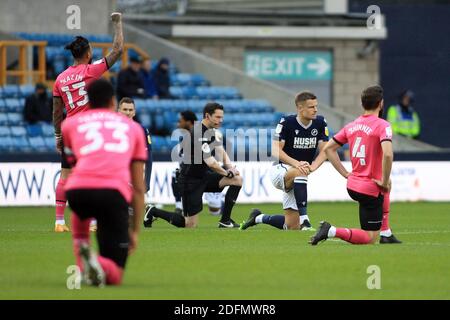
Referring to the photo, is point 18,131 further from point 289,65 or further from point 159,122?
point 289,65

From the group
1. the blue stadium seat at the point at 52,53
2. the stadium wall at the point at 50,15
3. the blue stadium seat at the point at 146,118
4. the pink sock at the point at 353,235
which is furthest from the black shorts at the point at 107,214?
the stadium wall at the point at 50,15

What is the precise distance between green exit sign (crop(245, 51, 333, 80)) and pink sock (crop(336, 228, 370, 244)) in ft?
67.8

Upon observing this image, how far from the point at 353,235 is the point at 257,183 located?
476 inches

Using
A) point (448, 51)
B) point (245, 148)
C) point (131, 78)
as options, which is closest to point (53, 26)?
point (131, 78)

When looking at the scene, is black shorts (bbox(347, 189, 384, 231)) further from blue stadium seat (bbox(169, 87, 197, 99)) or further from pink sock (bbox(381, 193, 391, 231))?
blue stadium seat (bbox(169, 87, 197, 99))

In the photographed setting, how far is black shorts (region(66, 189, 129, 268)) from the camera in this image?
1010 centimetres

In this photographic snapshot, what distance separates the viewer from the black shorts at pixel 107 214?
10.1m

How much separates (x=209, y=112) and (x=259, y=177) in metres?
7.97

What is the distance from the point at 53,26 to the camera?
31984mm

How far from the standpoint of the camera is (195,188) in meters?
18.5

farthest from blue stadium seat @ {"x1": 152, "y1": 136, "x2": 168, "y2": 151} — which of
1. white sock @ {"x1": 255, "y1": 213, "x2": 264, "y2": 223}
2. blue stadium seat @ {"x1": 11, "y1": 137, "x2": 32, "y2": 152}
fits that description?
white sock @ {"x1": 255, "y1": 213, "x2": 264, "y2": 223}

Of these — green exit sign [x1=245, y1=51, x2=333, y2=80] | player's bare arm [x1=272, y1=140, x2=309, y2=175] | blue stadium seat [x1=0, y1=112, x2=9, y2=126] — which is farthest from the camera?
green exit sign [x1=245, y1=51, x2=333, y2=80]

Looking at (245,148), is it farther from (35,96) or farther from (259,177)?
(35,96)

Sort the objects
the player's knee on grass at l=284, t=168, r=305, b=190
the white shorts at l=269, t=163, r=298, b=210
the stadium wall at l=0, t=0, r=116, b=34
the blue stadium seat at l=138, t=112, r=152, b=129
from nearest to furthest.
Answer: the player's knee on grass at l=284, t=168, r=305, b=190
the white shorts at l=269, t=163, r=298, b=210
the blue stadium seat at l=138, t=112, r=152, b=129
the stadium wall at l=0, t=0, r=116, b=34
